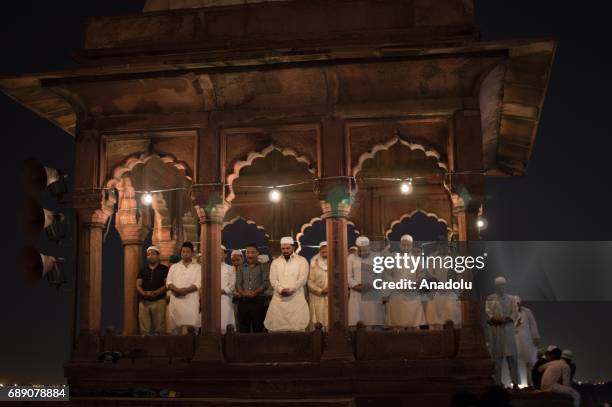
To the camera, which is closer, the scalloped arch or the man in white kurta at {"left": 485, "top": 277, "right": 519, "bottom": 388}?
the scalloped arch

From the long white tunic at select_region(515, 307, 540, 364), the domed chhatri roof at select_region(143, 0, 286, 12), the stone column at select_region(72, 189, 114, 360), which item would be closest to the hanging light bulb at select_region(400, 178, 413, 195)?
the long white tunic at select_region(515, 307, 540, 364)

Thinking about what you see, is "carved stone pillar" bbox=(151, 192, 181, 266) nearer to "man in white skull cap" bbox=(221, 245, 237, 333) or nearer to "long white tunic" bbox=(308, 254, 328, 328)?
"man in white skull cap" bbox=(221, 245, 237, 333)

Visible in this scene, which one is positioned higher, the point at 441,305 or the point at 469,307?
the point at 441,305

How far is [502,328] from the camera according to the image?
46.3ft

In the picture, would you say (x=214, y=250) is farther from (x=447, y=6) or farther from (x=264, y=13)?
(x=447, y=6)

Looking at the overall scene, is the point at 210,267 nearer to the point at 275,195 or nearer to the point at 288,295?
the point at 288,295

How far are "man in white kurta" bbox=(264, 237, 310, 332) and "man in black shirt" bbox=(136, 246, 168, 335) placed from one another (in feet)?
5.57

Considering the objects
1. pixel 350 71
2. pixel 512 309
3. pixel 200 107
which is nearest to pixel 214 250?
pixel 200 107

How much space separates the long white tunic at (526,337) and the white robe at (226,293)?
13.7 feet

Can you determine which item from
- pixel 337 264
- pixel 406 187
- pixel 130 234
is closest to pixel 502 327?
pixel 337 264

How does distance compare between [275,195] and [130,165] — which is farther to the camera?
[275,195]

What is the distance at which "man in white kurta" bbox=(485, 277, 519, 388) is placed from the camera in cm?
1409

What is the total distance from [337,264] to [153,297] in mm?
3085

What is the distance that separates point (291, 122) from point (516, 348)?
4.43m
